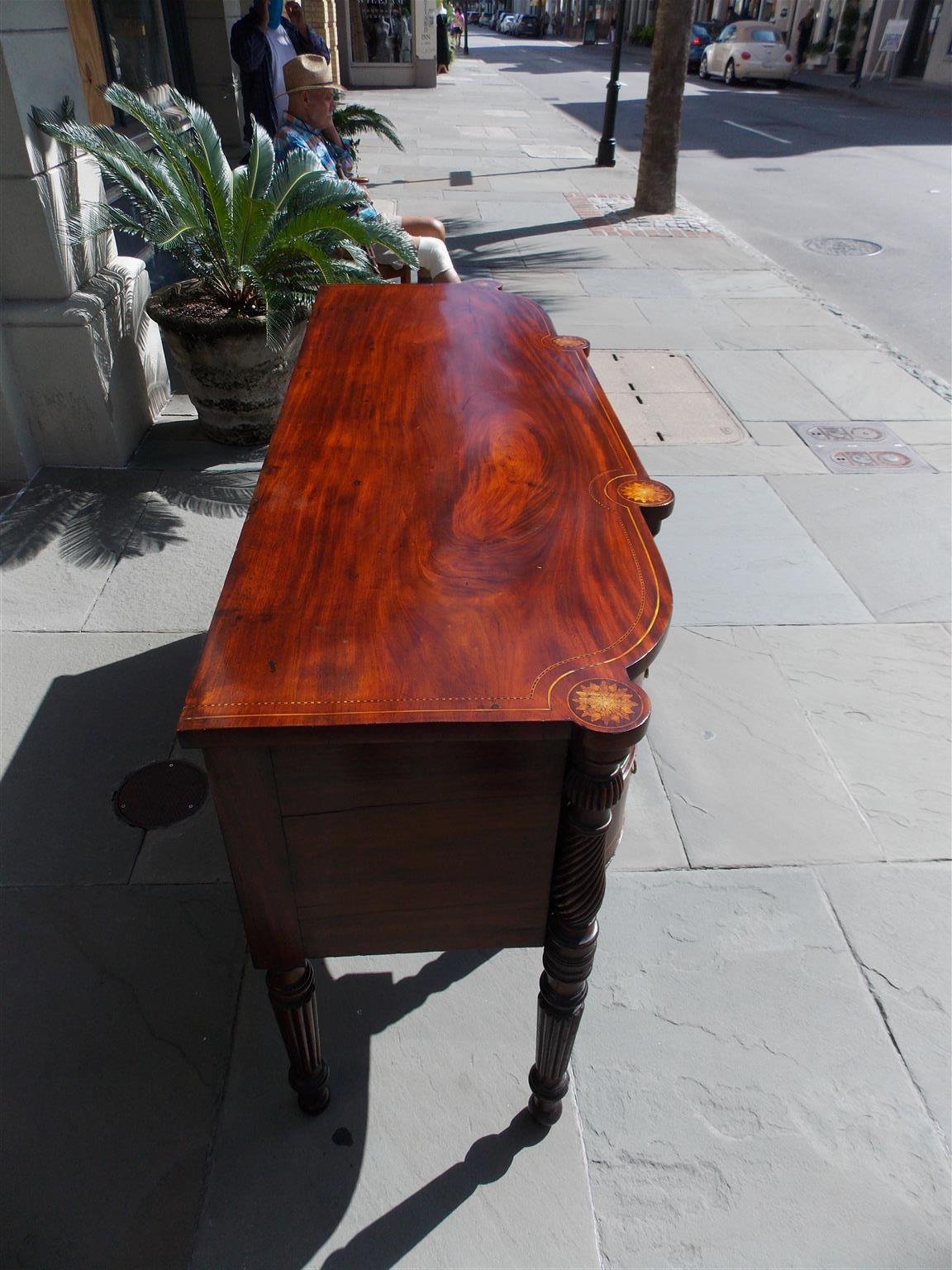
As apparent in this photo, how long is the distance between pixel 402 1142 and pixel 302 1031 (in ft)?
1.24

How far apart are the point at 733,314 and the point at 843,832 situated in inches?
215

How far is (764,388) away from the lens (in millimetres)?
5707

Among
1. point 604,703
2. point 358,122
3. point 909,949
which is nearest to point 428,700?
point 604,703

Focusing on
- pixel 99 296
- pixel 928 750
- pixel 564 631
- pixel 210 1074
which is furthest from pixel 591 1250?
pixel 99 296

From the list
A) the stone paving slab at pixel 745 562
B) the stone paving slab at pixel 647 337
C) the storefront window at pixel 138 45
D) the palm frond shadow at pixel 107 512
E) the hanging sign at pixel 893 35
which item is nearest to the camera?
the stone paving slab at pixel 745 562

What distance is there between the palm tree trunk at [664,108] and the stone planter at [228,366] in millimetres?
6520

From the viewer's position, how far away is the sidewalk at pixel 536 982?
5.81 feet

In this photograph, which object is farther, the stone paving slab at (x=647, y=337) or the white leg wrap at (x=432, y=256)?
the stone paving slab at (x=647, y=337)

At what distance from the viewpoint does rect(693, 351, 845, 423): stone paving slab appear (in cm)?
535

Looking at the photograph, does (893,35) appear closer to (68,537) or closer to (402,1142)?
(68,537)

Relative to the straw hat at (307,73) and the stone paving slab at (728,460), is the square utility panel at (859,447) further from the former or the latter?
the straw hat at (307,73)

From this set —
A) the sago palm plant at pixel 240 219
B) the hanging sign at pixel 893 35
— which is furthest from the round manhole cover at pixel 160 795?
the hanging sign at pixel 893 35

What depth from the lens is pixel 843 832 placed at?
2641mm

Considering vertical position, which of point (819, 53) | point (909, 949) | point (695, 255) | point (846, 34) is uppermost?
point (846, 34)
